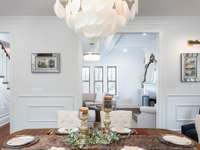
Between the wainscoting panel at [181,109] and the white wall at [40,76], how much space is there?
2014 mm

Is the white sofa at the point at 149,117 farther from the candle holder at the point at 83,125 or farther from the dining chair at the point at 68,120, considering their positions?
the candle holder at the point at 83,125

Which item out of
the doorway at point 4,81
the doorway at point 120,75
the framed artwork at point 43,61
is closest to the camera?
the framed artwork at point 43,61

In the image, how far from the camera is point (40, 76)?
5.07 metres

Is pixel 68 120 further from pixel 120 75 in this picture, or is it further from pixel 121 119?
pixel 120 75

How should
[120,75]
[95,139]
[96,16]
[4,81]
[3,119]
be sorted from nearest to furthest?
[96,16] < [95,139] < [3,119] < [4,81] < [120,75]

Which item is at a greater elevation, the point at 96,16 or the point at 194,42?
the point at 194,42

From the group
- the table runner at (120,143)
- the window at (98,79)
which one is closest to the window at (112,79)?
the window at (98,79)

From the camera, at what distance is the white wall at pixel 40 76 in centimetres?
504

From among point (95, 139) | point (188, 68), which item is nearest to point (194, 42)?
point (188, 68)

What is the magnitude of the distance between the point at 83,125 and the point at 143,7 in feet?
10.3

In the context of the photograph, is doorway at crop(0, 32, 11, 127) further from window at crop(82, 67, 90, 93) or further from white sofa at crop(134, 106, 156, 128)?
window at crop(82, 67, 90, 93)

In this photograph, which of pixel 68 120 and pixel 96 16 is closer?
pixel 96 16

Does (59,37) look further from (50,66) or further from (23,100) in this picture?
(23,100)

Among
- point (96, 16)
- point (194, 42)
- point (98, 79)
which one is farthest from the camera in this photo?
point (98, 79)
